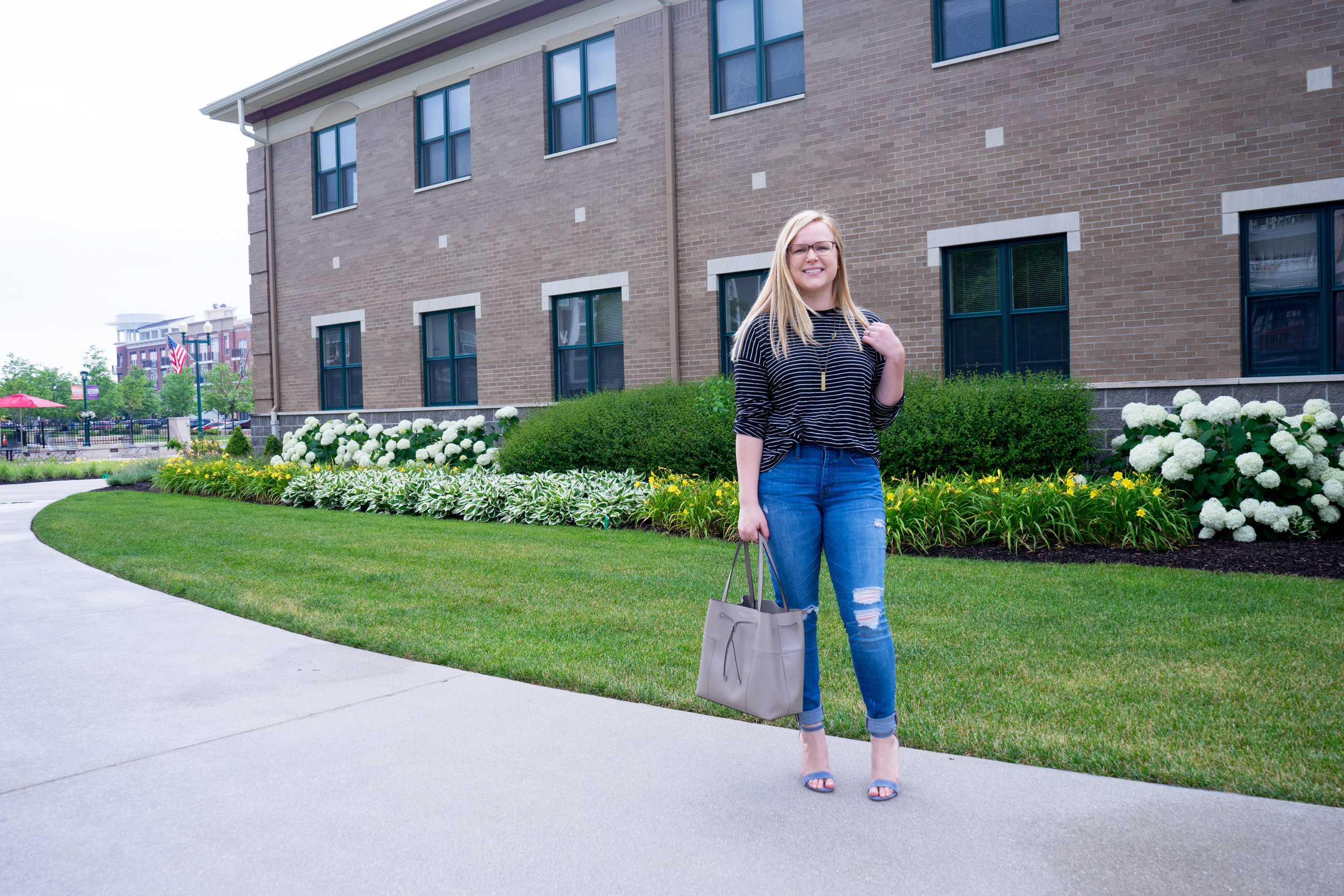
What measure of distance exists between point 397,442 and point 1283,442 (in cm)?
1249

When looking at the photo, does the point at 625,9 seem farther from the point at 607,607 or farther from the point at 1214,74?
the point at 607,607

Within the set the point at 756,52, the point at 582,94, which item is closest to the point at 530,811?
the point at 756,52

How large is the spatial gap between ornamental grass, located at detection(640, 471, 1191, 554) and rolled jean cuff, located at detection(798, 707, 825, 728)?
5229 mm

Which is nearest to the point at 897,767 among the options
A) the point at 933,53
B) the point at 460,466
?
the point at 933,53

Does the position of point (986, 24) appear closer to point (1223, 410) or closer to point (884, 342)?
point (1223, 410)

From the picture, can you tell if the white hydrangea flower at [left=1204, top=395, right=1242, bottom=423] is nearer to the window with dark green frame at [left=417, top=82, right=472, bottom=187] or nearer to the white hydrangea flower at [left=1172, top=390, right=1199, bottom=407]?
the white hydrangea flower at [left=1172, top=390, right=1199, bottom=407]

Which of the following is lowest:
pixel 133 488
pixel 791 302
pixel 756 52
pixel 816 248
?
pixel 133 488

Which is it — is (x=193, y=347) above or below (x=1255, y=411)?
above

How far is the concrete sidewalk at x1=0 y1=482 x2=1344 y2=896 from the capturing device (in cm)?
269

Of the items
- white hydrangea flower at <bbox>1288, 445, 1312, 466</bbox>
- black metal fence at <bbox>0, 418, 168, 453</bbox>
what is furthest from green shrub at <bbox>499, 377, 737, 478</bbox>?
→ black metal fence at <bbox>0, 418, 168, 453</bbox>

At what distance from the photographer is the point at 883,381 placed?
3305mm

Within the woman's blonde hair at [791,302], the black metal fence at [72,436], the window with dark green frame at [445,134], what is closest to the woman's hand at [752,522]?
the woman's blonde hair at [791,302]

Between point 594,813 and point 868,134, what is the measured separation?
10.3 metres

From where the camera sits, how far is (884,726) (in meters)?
3.21
